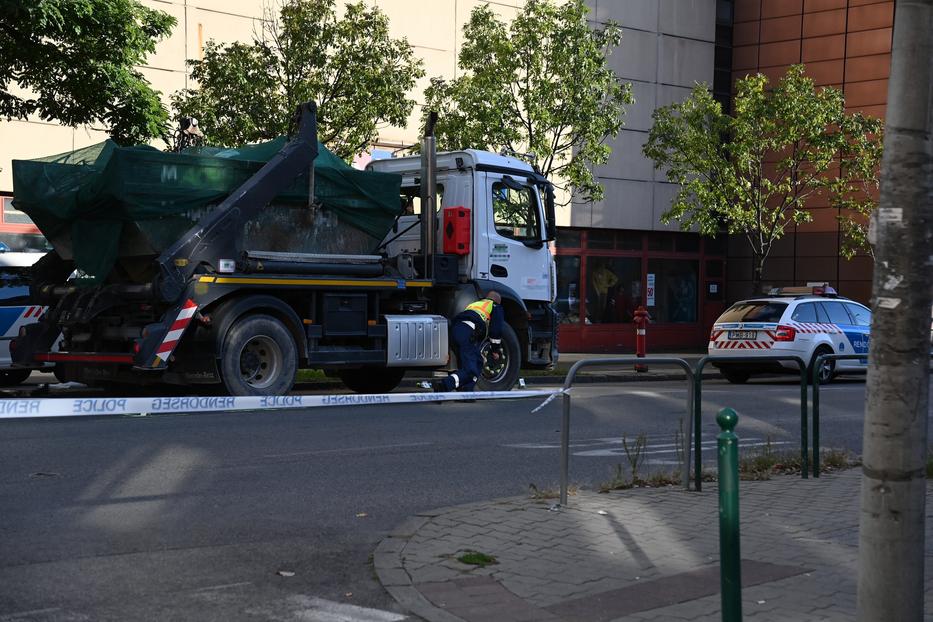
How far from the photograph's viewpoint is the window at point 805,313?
820 inches

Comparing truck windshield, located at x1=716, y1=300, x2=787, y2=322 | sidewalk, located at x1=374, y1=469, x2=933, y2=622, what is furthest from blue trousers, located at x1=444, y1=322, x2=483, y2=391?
truck windshield, located at x1=716, y1=300, x2=787, y2=322

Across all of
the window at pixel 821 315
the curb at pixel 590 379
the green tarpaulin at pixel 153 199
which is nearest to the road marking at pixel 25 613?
the green tarpaulin at pixel 153 199

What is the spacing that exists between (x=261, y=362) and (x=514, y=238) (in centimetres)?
450

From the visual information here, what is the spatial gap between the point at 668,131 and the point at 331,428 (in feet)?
64.0

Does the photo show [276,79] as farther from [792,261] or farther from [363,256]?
[792,261]

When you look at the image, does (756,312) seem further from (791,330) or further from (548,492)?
(548,492)

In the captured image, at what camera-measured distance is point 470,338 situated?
47.8ft

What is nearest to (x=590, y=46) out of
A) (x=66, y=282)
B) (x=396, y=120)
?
(x=396, y=120)

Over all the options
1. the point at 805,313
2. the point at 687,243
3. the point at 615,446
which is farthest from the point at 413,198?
the point at 687,243

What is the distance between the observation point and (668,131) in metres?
29.2

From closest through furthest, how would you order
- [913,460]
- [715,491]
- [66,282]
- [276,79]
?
[913,460], [715,491], [66,282], [276,79]

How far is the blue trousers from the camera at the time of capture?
14555mm

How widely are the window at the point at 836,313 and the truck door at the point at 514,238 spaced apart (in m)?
6.93

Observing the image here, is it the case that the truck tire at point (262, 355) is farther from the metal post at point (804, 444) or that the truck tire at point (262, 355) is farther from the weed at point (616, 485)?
the metal post at point (804, 444)
